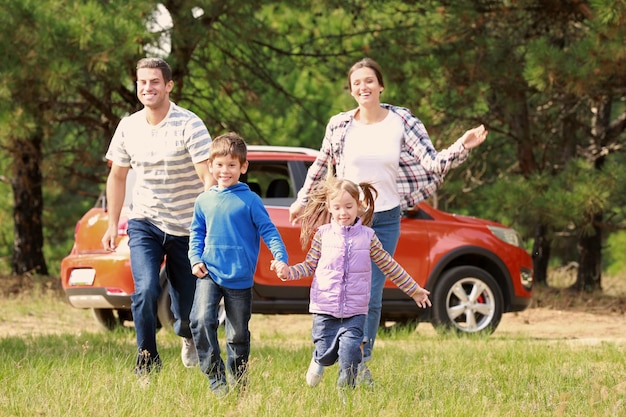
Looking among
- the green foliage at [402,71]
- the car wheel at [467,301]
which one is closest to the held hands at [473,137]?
the car wheel at [467,301]

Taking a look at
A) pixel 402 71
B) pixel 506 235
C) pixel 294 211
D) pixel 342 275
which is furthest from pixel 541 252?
pixel 342 275

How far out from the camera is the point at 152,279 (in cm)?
625

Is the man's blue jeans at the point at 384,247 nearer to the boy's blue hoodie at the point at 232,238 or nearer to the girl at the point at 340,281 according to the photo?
the girl at the point at 340,281

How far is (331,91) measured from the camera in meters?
27.6

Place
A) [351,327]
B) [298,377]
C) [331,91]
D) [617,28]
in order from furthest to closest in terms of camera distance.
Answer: [331,91], [617,28], [298,377], [351,327]

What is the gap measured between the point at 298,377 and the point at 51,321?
6.37 meters

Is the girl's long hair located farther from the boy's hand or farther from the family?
the boy's hand

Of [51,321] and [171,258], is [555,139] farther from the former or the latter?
[171,258]

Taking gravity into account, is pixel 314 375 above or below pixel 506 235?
below

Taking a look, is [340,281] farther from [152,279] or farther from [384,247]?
[152,279]

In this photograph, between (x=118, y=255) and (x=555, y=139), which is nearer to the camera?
(x=118, y=255)

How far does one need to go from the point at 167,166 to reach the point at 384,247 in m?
1.36

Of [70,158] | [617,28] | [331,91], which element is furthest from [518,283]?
[331,91]

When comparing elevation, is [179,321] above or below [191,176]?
below
